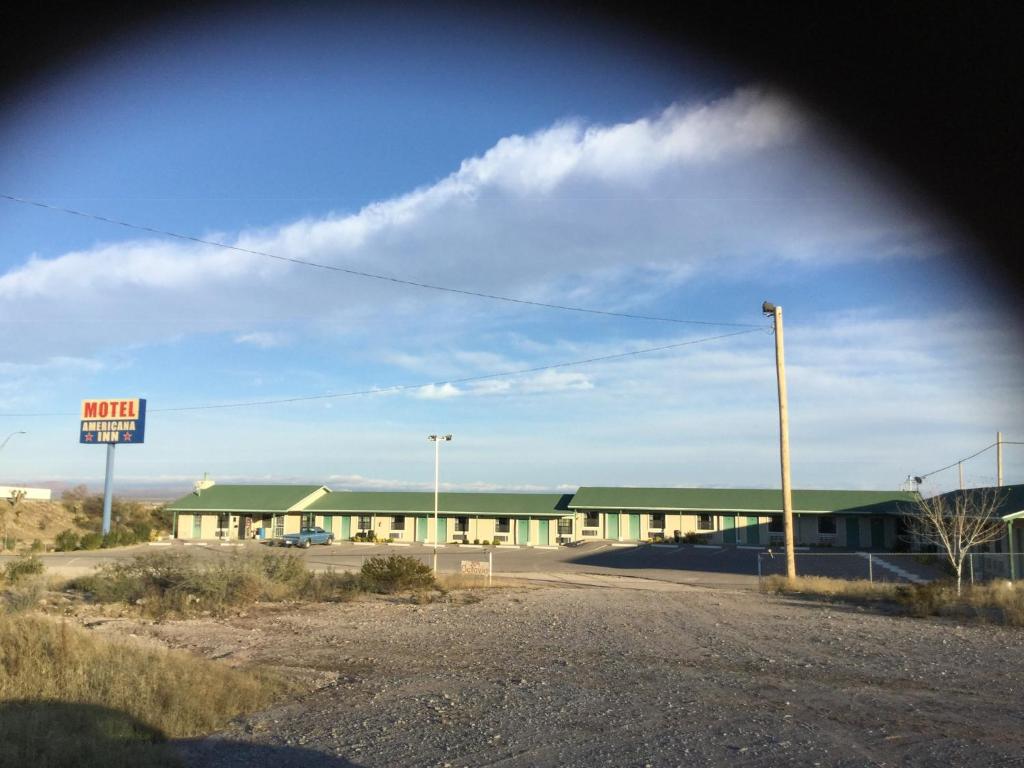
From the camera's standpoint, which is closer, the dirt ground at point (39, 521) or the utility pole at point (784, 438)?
the utility pole at point (784, 438)

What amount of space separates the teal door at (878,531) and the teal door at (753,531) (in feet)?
24.6

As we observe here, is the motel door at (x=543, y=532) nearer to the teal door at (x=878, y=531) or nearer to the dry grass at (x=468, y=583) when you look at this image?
the teal door at (x=878, y=531)

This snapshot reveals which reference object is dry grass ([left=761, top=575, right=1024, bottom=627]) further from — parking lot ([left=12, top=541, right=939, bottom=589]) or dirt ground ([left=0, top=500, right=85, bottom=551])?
dirt ground ([left=0, top=500, right=85, bottom=551])

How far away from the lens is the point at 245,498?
237 ft

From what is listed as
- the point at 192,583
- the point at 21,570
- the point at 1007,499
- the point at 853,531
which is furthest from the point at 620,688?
the point at 853,531

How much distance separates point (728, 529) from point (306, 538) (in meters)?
29.9

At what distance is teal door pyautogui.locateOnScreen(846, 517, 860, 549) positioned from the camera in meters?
60.3

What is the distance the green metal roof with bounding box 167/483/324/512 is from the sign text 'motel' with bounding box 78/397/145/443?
35.3 feet

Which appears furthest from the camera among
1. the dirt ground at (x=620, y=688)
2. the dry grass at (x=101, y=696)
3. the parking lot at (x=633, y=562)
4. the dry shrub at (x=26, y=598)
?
the parking lot at (x=633, y=562)

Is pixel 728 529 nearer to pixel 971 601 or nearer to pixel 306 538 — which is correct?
pixel 306 538

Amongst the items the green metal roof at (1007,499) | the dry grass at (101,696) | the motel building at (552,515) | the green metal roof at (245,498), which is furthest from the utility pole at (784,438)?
the green metal roof at (245,498)

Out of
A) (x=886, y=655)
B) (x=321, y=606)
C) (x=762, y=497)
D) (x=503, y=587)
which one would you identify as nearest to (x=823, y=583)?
(x=503, y=587)

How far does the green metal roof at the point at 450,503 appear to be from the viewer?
219 feet

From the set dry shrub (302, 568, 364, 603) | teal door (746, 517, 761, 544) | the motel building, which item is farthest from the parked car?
dry shrub (302, 568, 364, 603)
